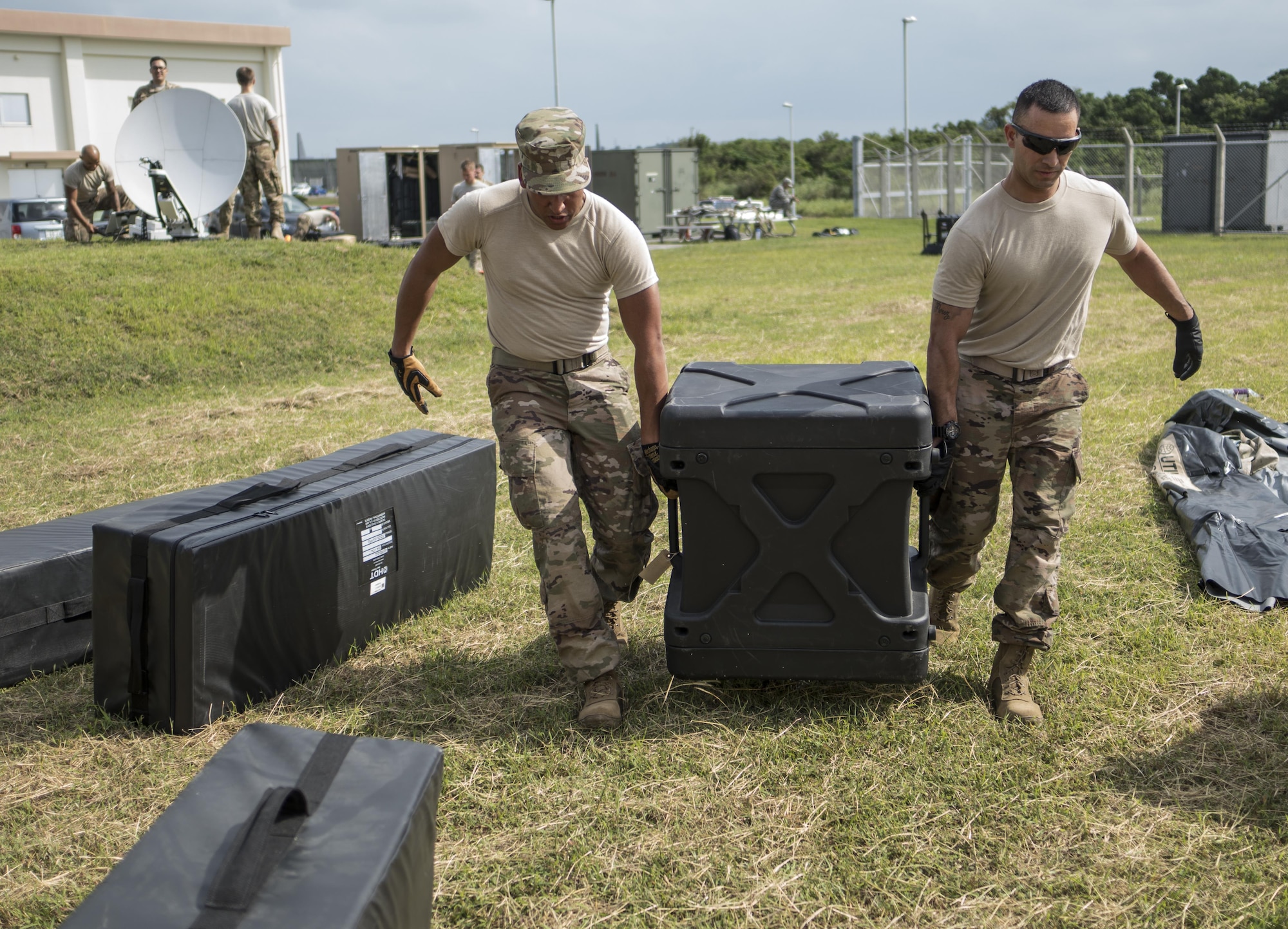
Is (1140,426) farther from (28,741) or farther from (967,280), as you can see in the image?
(28,741)

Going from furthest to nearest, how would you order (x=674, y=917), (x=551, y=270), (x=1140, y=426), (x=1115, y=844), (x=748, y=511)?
1. (x=1140, y=426)
2. (x=551, y=270)
3. (x=748, y=511)
4. (x=1115, y=844)
5. (x=674, y=917)

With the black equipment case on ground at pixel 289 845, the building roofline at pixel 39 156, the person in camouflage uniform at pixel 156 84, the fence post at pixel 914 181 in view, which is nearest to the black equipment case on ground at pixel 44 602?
the black equipment case on ground at pixel 289 845

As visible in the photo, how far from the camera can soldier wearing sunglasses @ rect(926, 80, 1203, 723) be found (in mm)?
3701

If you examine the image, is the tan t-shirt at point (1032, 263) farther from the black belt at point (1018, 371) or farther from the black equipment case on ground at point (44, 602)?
the black equipment case on ground at point (44, 602)

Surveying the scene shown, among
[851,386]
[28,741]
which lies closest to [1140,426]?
[851,386]

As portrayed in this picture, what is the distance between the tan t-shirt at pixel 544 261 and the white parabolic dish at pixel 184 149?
11673 mm

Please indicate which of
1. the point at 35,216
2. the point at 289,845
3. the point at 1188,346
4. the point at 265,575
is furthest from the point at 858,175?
the point at 289,845

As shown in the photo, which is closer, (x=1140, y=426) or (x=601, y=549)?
(x=601, y=549)

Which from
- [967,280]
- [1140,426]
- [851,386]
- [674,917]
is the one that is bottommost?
[674,917]

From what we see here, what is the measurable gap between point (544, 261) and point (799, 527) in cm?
124

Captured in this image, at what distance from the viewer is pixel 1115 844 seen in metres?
3.04

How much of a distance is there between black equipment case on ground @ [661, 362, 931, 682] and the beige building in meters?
41.2

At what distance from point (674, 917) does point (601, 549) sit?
1.62 m

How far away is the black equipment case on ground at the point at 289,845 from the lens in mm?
1982
